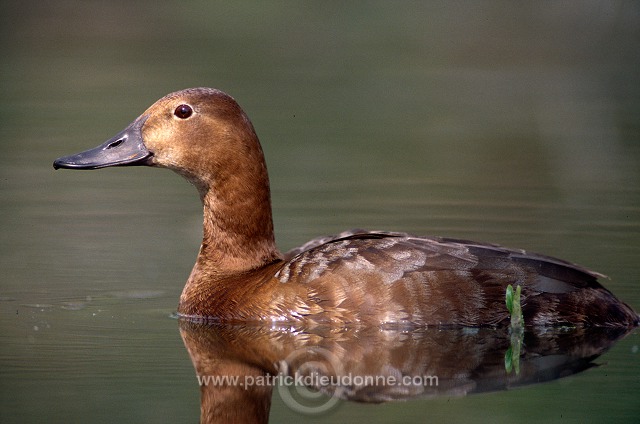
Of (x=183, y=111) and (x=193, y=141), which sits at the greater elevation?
(x=183, y=111)

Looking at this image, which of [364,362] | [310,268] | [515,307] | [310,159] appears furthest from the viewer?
[310,159]

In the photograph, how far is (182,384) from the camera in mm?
6121


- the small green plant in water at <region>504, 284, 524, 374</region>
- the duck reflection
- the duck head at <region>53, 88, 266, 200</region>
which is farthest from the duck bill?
the small green plant in water at <region>504, 284, 524, 374</region>

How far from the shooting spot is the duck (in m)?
6.96

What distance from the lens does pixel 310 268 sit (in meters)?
7.11

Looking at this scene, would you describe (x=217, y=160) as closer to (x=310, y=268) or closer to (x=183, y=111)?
(x=183, y=111)

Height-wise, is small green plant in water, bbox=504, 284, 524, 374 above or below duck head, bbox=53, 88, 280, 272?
below

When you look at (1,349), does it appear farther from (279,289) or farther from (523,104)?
(523,104)

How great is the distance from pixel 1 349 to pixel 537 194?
5585 mm

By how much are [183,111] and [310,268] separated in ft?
4.41

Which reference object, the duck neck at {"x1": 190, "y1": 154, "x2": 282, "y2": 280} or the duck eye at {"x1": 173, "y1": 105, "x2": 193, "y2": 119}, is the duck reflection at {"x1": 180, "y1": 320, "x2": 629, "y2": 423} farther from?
the duck eye at {"x1": 173, "y1": 105, "x2": 193, "y2": 119}

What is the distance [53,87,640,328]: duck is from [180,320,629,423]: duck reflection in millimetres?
93

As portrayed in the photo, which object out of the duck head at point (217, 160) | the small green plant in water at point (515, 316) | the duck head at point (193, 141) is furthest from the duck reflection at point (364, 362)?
the duck head at point (193, 141)

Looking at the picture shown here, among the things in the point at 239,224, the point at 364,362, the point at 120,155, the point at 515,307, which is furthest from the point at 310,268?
the point at 120,155
